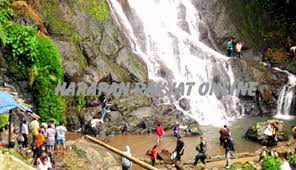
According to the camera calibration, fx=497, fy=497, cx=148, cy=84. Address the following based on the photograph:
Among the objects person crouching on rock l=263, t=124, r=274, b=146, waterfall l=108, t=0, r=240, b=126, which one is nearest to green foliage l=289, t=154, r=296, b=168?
person crouching on rock l=263, t=124, r=274, b=146

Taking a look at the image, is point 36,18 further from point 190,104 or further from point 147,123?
point 190,104

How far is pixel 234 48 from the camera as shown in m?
34.2

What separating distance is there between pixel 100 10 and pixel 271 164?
14.6m

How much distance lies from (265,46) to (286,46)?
149 centimetres

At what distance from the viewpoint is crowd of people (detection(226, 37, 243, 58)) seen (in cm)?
3309

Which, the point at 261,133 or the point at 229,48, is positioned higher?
the point at 229,48

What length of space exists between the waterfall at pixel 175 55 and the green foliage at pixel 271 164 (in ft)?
29.0

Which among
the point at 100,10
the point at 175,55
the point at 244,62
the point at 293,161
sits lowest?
the point at 293,161

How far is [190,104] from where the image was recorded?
29031 mm

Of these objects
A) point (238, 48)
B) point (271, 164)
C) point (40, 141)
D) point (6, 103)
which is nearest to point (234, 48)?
point (238, 48)

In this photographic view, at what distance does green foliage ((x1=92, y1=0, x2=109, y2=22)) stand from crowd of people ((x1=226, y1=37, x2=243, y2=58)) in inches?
348

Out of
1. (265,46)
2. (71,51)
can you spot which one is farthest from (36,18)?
(265,46)

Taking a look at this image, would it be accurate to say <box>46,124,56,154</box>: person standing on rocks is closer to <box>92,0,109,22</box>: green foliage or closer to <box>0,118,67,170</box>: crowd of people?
<box>0,118,67,170</box>: crowd of people

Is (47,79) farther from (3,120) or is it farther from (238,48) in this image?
(238,48)
